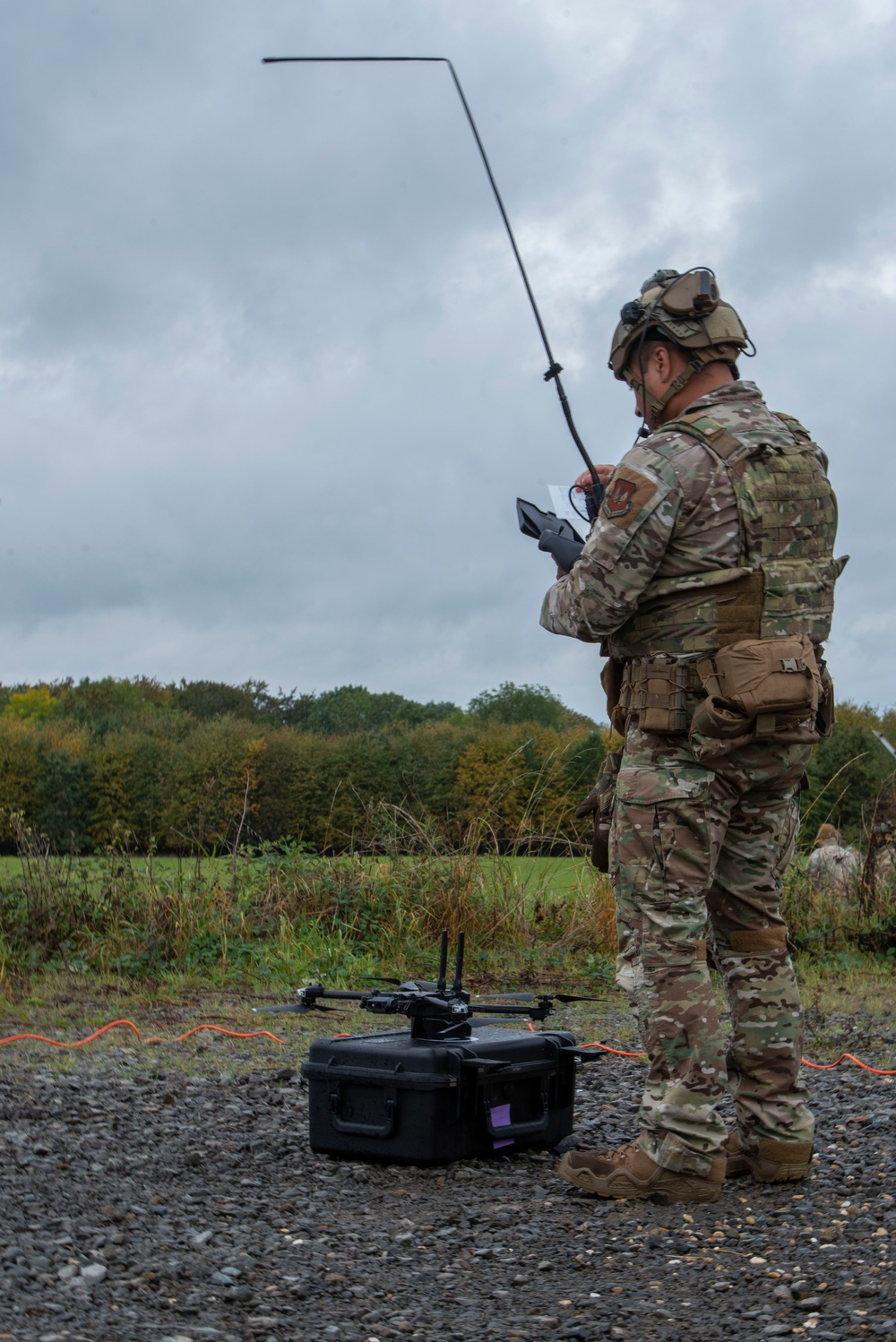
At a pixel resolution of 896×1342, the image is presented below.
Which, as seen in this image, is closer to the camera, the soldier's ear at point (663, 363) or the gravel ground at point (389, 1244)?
the gravel ground at point (389, 1244)

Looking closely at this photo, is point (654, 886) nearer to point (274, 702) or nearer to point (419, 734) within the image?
point (419, 734)

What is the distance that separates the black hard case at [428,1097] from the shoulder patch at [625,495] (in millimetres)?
1563

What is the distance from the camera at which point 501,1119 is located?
11.8 feet

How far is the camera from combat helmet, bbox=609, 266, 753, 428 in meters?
3.28

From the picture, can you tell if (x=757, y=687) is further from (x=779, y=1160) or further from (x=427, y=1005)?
(x=427, y=1005)

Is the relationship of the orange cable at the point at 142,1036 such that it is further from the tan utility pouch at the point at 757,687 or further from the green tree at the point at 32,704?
the green tree at the point at 32,704

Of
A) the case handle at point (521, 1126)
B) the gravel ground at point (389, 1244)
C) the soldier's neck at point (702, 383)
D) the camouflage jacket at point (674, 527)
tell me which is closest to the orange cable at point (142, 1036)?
the gravel ground at point (389, 1244)

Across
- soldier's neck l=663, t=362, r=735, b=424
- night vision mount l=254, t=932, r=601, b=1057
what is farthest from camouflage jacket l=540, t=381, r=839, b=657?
night vision mount l=254, t=932, r=601, b=1057

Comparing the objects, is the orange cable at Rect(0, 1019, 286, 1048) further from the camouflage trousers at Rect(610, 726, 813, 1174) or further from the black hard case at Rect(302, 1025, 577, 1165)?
the camouflage trousers at Rect(610, 726, 813, 1174)

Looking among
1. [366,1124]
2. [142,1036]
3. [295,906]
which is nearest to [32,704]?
[295,906]

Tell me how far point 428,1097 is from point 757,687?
146 cm

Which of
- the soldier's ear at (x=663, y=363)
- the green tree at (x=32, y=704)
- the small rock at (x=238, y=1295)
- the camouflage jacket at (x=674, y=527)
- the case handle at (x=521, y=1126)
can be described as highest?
the green tree at (x=32, y=704)

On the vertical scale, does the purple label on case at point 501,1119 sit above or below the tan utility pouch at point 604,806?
below

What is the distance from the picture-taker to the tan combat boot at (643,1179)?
3.09 metres
